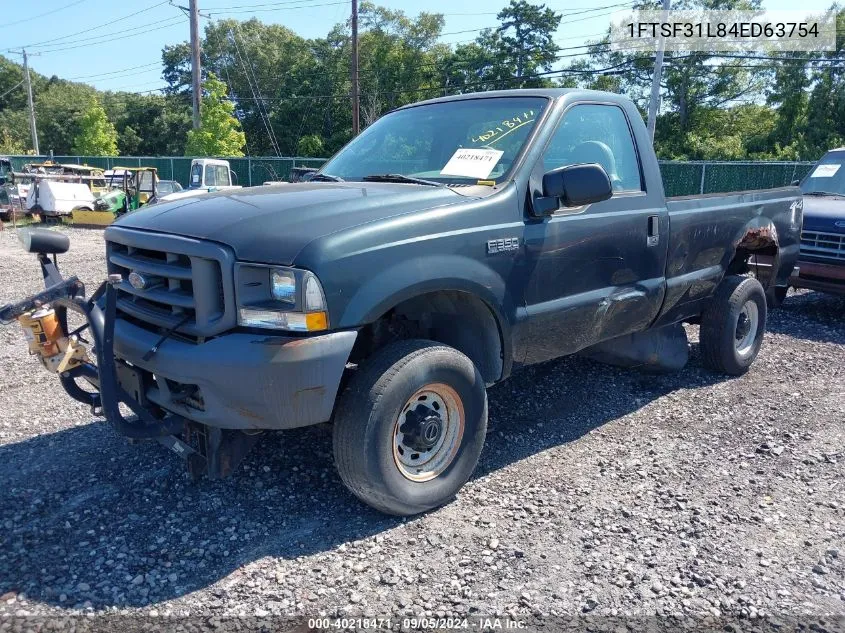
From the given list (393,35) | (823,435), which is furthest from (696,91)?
(823,435)

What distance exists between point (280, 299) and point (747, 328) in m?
4.52

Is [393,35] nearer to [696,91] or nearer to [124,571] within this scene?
[696,91]

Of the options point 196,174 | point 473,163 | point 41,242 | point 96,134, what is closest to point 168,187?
point 196,174

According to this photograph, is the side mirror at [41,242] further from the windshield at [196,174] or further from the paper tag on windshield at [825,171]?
the windshield at [196,174]

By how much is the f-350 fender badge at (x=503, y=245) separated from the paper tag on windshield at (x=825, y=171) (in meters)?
7.34

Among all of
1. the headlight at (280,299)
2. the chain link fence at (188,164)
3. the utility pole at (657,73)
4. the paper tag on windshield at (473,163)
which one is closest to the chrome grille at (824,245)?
the paper tag on windshield at (473,163)

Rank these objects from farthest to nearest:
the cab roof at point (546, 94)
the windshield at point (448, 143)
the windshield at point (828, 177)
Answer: the windshield at point (828, 177) < the cab roof at point (546, 94) < the windshield at point (448, 143)

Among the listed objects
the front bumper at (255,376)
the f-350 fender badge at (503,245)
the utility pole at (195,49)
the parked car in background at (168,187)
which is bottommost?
the front bumper at (255,376)

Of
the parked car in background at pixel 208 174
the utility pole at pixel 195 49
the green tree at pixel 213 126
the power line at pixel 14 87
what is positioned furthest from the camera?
the power line at pixel 14 87

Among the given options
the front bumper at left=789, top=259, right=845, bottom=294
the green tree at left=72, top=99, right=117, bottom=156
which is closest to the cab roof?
the front bumper at left=789, top=259, right=845, bottom=294

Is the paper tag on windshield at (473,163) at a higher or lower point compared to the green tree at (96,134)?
lower

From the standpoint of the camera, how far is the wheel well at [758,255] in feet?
18.6

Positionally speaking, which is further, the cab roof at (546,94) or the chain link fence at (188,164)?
the chain link fence at (188,164)

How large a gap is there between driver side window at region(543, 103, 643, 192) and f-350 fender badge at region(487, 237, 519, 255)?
55 cm
